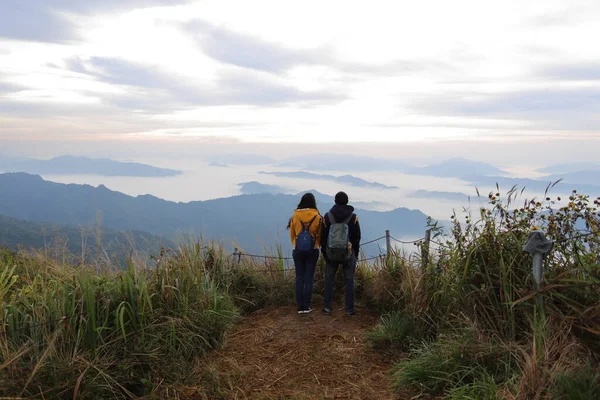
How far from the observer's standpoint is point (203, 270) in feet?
21.3

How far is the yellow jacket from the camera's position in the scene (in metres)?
6.55

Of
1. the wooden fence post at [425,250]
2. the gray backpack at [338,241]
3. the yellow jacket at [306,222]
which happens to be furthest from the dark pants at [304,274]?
the wooden fence post at [425,250]

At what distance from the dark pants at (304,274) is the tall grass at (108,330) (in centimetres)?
129

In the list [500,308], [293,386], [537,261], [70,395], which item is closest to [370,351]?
[293,386]

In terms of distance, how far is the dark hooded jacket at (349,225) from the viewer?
6.49 m

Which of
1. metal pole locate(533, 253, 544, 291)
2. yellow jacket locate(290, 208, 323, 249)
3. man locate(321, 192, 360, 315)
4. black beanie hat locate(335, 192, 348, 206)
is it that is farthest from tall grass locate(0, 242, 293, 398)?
metal pole locate(533, 253, 544, 291)

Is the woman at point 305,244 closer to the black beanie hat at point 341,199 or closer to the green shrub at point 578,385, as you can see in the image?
the black beanie hat at point 341,199

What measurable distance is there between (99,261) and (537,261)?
4845 mm

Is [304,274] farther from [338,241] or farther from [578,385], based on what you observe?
[578,385]

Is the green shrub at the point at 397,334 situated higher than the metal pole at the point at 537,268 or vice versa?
the metal pole at the point at 537,268

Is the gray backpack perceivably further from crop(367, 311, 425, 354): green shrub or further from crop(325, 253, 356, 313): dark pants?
crop(367, 311, 425, 354): green shrub

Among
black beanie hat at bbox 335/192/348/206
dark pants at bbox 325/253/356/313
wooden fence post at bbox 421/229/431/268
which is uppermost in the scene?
black beanie hat at bbox 335/192/348/206

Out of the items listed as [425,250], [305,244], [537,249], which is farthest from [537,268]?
[305,244]

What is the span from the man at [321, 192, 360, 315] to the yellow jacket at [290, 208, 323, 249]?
11cm
